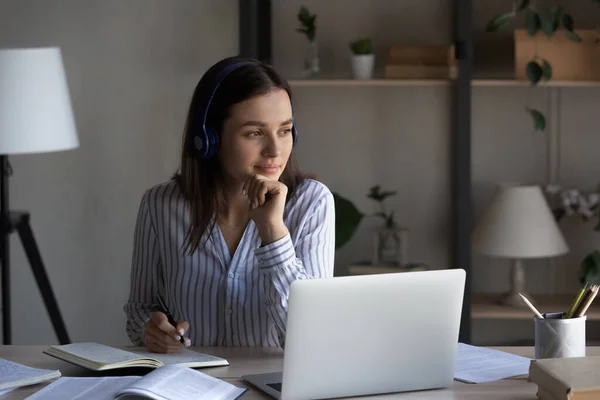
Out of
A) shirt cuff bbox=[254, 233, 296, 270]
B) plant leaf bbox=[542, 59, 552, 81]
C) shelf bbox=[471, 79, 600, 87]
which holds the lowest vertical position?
shirt cuff bbox=[254, 233, 296, 270]

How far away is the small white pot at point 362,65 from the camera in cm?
338

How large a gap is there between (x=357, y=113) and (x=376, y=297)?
216 cm

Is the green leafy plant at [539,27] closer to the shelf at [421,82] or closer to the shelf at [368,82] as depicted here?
the shelf at [421,82]

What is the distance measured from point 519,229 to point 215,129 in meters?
1.55

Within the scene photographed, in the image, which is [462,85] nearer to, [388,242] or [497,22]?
[497,22]

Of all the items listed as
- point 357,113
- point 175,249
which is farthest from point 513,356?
point 357,113

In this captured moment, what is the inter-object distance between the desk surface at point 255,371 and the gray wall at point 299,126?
1744 mm

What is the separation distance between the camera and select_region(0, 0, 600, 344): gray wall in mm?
3572

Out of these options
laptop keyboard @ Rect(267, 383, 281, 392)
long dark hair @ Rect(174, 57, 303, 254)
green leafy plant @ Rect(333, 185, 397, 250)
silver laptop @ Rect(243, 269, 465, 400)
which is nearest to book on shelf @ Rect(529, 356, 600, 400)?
silver laptop @ Rect(243, 269, 465, 400)

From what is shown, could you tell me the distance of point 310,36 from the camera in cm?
344

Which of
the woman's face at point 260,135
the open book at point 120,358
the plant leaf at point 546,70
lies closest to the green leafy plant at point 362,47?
the plant leaf at point 546,70

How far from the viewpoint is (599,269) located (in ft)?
10.6

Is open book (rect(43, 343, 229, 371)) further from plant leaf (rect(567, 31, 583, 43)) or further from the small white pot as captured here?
plant leaf (rect(567, 31, 583, 43))

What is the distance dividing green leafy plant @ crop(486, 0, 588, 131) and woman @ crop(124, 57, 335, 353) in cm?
133
